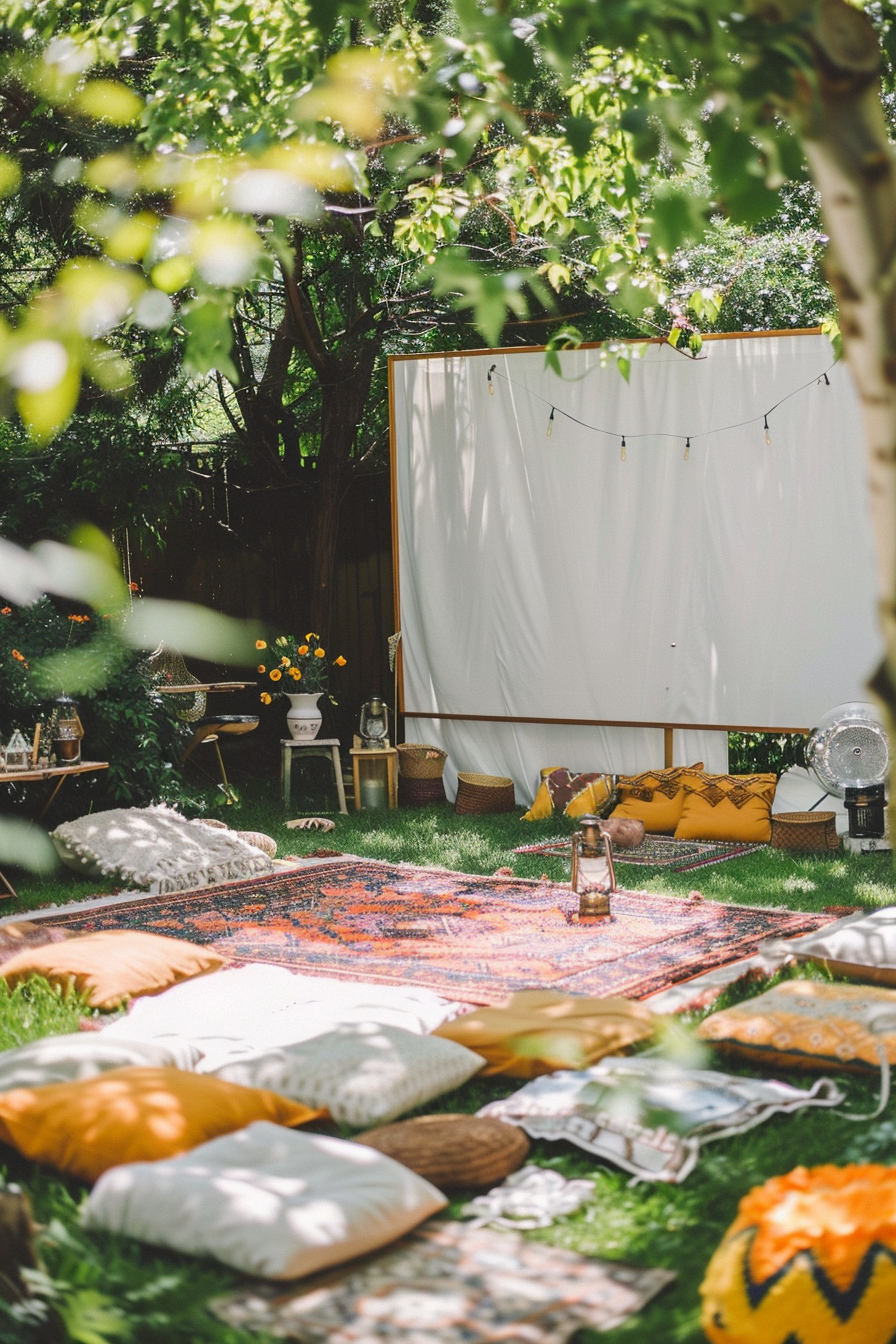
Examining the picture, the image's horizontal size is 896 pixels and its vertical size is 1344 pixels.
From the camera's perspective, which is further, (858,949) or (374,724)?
(374,724)

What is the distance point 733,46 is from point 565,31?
168 millimetres

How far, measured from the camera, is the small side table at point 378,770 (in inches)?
316

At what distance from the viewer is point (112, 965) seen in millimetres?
4102

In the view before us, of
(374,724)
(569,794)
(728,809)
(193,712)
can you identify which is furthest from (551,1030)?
(193,712)

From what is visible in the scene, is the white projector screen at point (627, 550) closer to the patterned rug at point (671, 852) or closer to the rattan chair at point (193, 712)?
the patterned rug at point (671, 852)

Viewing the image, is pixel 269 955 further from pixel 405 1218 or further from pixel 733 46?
pixel 733 46

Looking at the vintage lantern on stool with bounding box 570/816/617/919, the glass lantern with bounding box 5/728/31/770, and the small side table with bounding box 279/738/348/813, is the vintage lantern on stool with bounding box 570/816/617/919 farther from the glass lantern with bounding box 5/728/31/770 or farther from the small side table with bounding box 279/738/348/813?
the small side table with bounding box 279/738/348/813

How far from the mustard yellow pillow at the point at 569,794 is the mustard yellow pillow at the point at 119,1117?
4830mm

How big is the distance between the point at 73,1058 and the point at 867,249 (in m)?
2.61

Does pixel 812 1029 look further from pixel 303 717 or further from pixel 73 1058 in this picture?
pixel 303 717

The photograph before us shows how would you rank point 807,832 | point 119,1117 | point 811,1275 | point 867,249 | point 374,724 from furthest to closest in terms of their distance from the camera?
point 374,724
point 807,832
point 119,1117
point 811,1275
point 867,249

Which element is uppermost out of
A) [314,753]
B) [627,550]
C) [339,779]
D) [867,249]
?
[627,550]

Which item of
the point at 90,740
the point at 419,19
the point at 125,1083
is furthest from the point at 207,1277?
the point at 419,19

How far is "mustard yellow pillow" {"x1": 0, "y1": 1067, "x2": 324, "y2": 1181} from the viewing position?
262 centimetres
